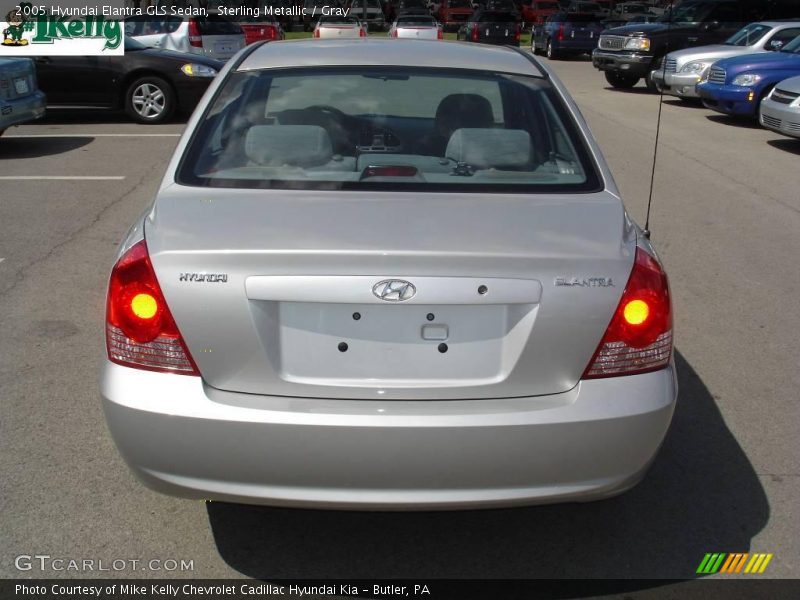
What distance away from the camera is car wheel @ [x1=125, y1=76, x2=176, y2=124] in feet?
44.6

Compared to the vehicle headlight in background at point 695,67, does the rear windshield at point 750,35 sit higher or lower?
higher

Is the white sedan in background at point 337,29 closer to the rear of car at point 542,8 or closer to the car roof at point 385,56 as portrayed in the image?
the rear of car at point 542,8

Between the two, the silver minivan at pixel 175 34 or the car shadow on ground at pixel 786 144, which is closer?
the car shadow on ground at pixel 786 144

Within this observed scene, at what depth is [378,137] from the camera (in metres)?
4.04

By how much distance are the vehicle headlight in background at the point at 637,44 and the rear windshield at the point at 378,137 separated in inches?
651

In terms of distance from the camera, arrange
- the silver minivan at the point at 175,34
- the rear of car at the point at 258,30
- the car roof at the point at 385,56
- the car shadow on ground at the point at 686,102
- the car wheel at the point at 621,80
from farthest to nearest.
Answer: the rear of car at the point at 258,30 → the car wheel at the point at 621,80 → the silver minivan at the point at 175,34 → the car shadow on ground at the point at 686,102 → the car roof at the point at 385,56

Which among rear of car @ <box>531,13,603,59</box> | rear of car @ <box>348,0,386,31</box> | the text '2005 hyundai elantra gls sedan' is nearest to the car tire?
rear of car @ <box>531,13,603,59</box>

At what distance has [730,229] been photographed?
7.92 meters

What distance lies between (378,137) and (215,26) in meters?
16.1

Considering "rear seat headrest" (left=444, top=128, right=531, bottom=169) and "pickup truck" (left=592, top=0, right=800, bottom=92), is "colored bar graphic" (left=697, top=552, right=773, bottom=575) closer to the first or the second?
"rear seat headrest" (left=444, top=128, right=531, bottom=169)

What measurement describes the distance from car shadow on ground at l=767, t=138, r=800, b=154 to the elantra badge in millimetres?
11111

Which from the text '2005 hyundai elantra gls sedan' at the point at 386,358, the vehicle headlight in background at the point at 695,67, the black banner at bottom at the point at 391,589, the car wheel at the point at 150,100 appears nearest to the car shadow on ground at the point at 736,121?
the vehicle headlight in background at the point at 695,67

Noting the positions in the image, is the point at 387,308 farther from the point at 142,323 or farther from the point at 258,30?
the point at 258,30

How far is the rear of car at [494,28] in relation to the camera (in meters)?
31.9
